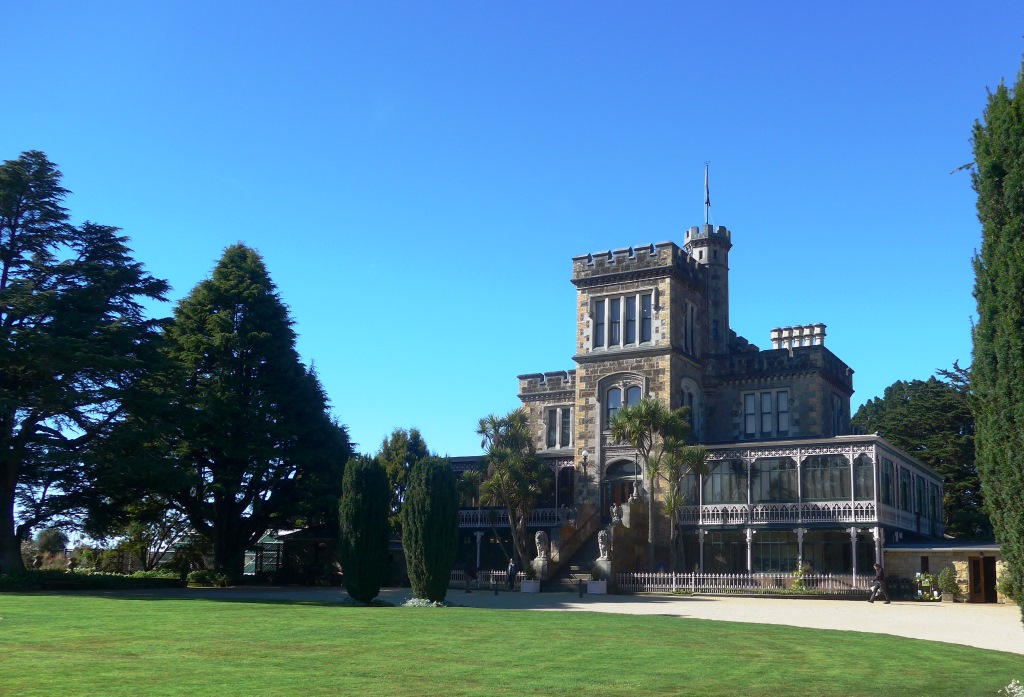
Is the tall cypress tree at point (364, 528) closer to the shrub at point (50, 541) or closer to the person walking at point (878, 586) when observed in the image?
the person walking at point (878, 586)

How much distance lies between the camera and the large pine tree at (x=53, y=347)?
117 ft

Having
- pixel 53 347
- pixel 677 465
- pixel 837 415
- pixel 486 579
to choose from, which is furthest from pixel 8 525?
pixel 837 415

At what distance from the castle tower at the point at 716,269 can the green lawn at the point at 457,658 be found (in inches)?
1240

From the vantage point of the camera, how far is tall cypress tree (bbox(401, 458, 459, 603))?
29.7 m

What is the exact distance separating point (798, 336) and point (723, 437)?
8762 mm

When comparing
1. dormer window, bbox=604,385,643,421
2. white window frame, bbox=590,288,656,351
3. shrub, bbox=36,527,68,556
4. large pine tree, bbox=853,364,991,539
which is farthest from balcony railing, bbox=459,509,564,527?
shrub, bbox=36,527,68,556

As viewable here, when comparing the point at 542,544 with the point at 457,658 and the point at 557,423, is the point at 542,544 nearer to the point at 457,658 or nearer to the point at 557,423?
the point at 557,423

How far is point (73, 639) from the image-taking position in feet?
55.1

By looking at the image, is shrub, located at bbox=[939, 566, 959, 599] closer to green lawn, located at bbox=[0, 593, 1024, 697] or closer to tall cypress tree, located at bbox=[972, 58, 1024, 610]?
green lawn, located at bbox=[0, 593, 1024, 697]

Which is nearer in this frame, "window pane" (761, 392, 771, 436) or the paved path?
the paved path

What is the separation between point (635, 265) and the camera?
48344 mm

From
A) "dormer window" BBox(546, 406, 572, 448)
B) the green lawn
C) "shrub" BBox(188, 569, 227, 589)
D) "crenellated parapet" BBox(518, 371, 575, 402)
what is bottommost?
"shrub" BBox(188, 569, 227, 589)

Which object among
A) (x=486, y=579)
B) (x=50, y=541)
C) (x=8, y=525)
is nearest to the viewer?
(x=8, y=525)

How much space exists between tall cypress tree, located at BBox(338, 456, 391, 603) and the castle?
13.9 m
